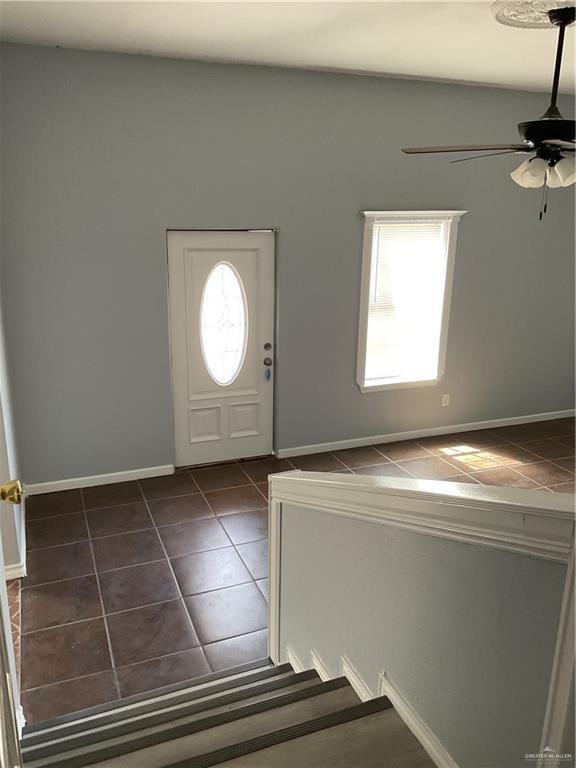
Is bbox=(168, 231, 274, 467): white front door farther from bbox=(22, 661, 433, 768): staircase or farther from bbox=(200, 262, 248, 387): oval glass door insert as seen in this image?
bbox=(22, 661, 433, 768): staircase

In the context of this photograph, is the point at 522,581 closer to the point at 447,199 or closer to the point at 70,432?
the point at 70,432

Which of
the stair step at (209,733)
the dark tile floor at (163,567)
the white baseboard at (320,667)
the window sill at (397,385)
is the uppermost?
the window sill at (397,385)

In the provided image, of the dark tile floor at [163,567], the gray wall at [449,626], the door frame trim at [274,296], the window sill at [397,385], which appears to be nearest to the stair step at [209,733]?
the gray wall at [449,626]

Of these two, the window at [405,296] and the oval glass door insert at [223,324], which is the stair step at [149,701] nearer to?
the oval glass door insert at [223,324]

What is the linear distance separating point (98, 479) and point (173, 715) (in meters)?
3.17

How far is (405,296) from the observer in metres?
5.98

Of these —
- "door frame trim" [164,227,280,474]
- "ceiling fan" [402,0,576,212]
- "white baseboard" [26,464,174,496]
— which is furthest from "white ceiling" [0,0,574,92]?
"white baseboard" [26,464,174,496]

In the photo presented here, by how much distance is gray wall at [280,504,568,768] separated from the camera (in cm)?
128

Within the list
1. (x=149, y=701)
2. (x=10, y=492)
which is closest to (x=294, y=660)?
(x=149, y=701)

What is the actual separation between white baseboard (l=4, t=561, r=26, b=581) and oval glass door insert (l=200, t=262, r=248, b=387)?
2208mm

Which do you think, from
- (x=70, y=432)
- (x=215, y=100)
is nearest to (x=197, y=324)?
(x=70, y=432)

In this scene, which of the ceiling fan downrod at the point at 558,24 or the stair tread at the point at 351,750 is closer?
the stair tread at the point at 351,750

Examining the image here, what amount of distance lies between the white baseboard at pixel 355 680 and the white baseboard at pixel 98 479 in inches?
133

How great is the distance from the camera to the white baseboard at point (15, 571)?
12.9ft
